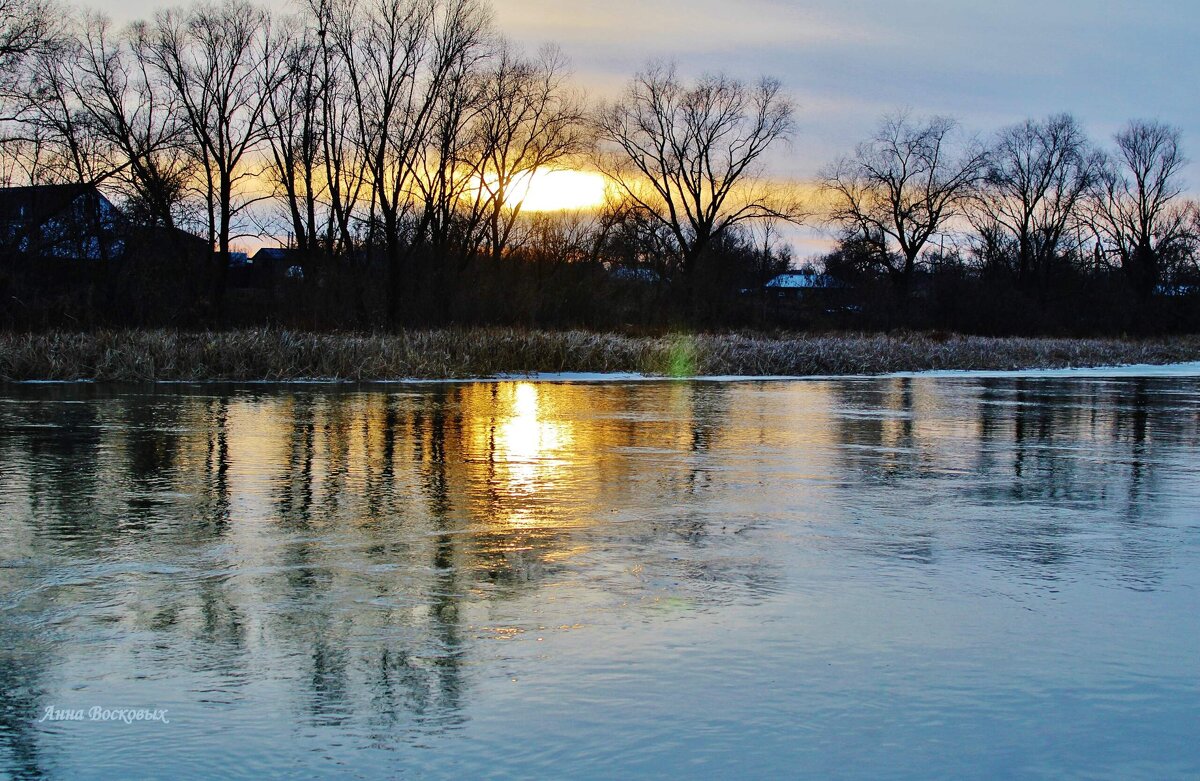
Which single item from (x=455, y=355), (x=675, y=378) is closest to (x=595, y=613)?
(x=455, y=355)

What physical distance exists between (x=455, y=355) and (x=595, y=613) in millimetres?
19014

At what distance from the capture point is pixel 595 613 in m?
4.05

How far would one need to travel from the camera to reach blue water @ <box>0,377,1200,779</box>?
2.81 m

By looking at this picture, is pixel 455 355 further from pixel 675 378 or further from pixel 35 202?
pixel 35 202

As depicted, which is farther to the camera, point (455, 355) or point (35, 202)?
point (35, 202)

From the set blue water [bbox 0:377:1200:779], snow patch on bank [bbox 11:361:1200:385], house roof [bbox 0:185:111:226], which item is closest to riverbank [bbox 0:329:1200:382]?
snow patch on bank [bbox 11:361:1200:385]

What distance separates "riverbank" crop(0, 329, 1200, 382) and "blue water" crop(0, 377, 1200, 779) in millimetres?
11179

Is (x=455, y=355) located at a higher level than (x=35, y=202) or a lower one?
lower

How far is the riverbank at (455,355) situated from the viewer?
19.4 m

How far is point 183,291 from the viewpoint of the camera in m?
36.5

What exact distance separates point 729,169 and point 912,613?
186ft

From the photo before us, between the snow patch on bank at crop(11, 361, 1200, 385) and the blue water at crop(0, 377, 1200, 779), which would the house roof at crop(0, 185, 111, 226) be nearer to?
the snow patch on bank at crop(11, 361, 1200, 385)

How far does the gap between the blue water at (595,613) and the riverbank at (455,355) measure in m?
11.2

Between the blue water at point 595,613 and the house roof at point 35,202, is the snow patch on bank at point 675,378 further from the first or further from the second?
the house roof at point 35,202
